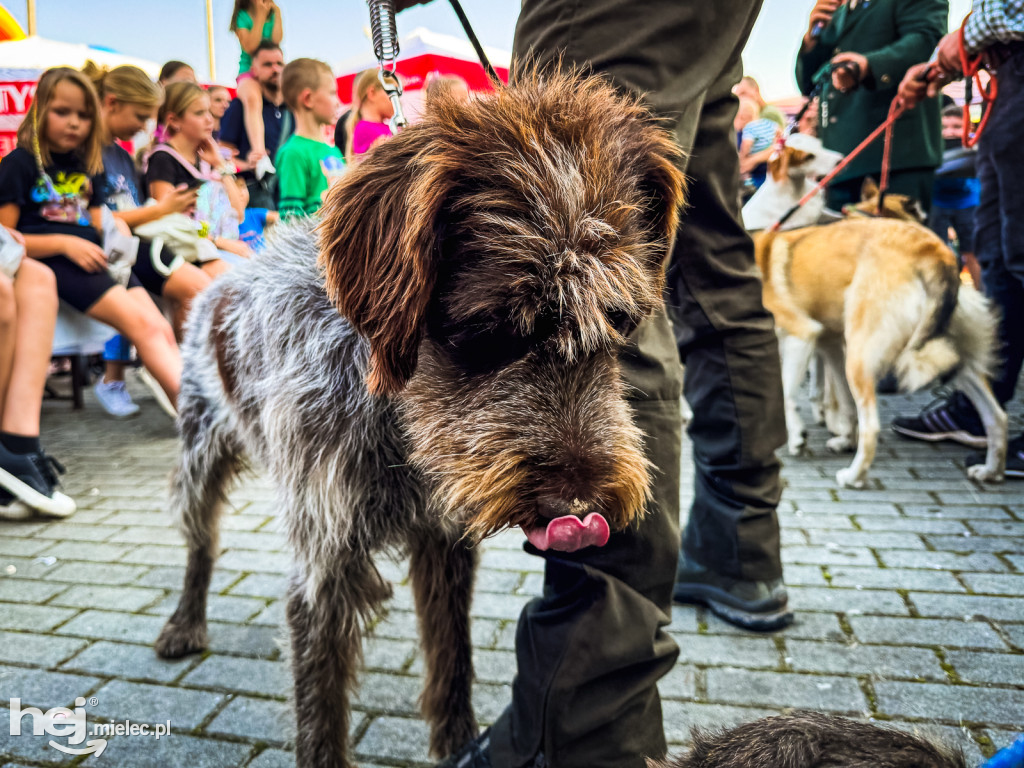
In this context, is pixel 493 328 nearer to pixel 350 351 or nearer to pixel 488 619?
pixel 350 351

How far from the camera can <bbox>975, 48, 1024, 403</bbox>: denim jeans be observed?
13.8 ft

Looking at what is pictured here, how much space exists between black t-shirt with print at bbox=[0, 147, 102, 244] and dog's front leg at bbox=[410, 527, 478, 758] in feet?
16.4

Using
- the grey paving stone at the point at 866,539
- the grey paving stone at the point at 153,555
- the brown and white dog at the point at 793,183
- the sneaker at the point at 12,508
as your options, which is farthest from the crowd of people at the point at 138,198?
the grey paving stone at the point at 866,539

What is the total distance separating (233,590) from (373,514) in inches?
71.9

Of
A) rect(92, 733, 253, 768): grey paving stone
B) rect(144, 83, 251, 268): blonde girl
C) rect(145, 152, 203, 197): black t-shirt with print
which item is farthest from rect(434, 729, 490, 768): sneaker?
rect(145, 152, 203, 197): black t-shirt with print

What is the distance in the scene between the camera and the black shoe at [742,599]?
2.83m

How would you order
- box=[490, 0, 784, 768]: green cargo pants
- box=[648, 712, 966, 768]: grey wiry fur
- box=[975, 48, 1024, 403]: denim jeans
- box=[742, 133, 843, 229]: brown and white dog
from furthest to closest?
box=[742, 133, 843, 229]: brown and white dog → box=[975, 48, 1024, 403]: denim jeans → box=[490, 0, 784, 768]: green cargo pants → box=[648, 712, 966, 768]: grey wiry fur

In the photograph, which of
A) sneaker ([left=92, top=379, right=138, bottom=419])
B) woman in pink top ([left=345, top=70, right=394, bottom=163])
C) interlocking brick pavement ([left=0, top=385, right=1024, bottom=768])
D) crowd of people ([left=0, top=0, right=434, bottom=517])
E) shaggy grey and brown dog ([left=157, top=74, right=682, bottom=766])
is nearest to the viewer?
shaggy grey and brown dog ([left=157, top=74, right=682, bottom=766])

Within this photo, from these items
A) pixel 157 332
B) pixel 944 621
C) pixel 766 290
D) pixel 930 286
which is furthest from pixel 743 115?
pixel 944 621

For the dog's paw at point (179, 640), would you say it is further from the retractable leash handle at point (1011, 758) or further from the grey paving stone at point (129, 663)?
the retractable leash handle at point (1011, 758)

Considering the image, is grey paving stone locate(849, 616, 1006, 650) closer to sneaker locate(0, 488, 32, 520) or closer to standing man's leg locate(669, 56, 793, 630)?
standing man's leg locate(669, 56, 793, 630)

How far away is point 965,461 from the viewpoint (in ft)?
16.6

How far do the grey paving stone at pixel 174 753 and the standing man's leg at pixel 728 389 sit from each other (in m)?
1.77

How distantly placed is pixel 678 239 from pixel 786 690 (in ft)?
5.16
